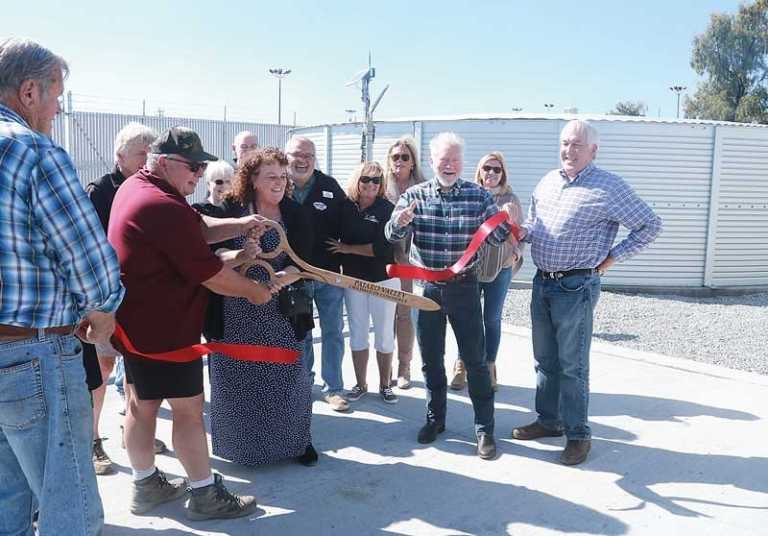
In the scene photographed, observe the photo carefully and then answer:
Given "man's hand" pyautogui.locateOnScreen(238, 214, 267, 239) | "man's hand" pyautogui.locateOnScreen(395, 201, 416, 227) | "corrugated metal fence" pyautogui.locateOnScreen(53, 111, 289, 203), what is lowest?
"man's hand" pyautogui.locateOnScreen(238, 214, 267, 239)

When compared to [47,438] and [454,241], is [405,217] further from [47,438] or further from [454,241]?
[47,438]

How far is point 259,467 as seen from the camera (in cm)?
388

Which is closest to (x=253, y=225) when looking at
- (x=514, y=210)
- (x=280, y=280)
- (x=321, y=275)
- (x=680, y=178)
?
(x=280, y=280)

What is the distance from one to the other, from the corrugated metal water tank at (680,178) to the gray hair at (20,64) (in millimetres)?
9492

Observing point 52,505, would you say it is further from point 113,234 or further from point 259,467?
point 259,467

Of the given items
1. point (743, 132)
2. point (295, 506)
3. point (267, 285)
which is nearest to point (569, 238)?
point (267, 285)

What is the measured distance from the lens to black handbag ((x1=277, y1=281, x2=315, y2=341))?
12.0 ft

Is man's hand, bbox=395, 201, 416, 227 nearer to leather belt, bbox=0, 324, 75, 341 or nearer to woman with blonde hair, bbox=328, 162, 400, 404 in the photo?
woman with blonde hair, bbox=328, 162, 400, 404

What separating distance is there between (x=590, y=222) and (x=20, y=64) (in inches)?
115

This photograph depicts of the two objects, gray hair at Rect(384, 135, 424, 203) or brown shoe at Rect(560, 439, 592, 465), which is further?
gray hair at Rect(384, 135, 424, 203)

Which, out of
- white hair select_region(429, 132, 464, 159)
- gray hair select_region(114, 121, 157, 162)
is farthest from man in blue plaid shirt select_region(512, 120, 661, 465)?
gray hair select_region(114, 121, 157, 162)

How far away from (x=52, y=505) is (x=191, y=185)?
57.3 inches

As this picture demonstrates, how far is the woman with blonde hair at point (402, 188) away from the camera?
509cm

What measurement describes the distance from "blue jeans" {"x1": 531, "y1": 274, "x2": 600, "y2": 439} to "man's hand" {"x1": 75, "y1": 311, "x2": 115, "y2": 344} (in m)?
2.55
